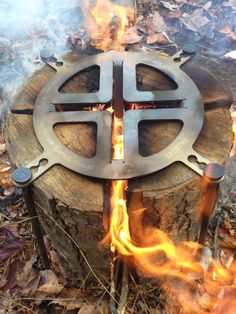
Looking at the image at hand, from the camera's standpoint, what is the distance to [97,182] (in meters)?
2.18

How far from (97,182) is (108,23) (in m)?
2.67

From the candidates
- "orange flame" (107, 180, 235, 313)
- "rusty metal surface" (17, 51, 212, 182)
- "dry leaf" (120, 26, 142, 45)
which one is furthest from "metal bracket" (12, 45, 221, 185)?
"dry leaf" (120, 26, 142, 45)

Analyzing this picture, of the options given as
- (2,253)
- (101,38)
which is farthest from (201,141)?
(101,38)

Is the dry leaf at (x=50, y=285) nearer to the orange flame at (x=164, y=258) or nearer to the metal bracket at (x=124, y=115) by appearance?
the orange flame at (x=164, y=258)

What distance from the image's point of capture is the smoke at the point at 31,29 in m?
4.54

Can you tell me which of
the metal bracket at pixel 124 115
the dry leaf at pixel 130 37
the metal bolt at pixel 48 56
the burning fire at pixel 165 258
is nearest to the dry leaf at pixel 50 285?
the burning fire at pixel 165 258

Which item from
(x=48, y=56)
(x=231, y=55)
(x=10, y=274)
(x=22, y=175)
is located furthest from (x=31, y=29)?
(x=22, y=175)

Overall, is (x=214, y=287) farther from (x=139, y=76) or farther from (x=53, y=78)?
(x=53, y=78)

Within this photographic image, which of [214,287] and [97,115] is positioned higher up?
[97,115]

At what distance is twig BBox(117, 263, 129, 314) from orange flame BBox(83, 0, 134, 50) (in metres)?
2.32

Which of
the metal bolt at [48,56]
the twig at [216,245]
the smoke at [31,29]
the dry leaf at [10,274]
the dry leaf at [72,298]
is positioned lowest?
the dry leaf at [72,298]

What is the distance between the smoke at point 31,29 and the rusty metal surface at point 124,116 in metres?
1.80

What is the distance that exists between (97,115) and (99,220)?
0.68m

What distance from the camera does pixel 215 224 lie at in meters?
3.20
